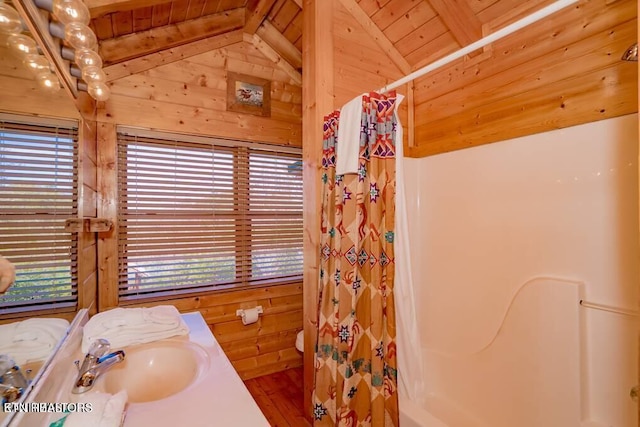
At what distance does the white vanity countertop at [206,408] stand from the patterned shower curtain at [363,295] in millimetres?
665

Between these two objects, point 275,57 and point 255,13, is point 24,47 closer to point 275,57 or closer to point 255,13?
point 255,13

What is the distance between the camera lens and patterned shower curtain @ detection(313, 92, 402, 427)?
1407mm

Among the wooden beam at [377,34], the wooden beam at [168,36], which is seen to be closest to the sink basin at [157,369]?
the wooden beam at [168,36]

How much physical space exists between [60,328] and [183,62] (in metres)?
2.02

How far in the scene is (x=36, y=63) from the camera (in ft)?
3.26

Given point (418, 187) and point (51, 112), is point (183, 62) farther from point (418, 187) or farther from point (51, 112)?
point (418, 187)

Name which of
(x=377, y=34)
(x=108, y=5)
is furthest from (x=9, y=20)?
(x=377, y=34)

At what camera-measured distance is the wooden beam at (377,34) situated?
78.2 inches

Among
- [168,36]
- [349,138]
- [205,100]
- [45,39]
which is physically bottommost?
[349,138]

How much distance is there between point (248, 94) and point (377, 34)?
1154mm

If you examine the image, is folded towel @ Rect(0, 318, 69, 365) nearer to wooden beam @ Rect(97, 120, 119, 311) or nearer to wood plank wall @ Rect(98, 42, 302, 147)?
wooden beam @ Rect(97, 120, 119, 311)

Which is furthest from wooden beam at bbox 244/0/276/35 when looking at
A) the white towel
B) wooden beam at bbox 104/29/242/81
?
the white towel

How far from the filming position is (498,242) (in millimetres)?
1707

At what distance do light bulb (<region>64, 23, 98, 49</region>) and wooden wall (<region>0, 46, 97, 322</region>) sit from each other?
20 centimetres
